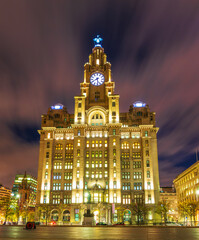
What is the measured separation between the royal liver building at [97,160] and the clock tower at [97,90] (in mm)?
546

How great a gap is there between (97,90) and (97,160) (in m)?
42.2

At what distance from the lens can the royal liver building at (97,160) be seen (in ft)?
383

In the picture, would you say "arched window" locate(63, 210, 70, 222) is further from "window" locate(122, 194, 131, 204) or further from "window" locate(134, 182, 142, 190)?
"window" locate(134, 182, 142, 190)

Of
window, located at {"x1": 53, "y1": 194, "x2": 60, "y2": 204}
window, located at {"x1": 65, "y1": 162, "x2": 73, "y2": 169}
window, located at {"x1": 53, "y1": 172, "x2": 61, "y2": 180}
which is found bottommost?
window, located at {"x1": 53, "y1": 194, "x2": 60, "y2": 204}

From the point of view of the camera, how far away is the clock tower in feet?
441

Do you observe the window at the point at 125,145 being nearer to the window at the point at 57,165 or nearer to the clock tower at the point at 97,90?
the clock tower at the point at 97,90

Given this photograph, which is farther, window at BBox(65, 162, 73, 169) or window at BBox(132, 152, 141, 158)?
window at BBox(65, 162, 73, 169)

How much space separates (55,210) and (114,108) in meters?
59.8

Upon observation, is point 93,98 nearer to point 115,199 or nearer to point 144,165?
point 144,165

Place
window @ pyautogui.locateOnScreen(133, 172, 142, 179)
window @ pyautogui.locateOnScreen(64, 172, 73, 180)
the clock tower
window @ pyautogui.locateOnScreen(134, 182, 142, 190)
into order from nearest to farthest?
window @ pyautogui.locateOnScreen(134, 182, 142, 190)
window @ pyautogui.locateOnScreen(133, 172, 142, 179)
window @ pyautogui.locateOnScreen(64, 172, 73, 180)
the clock tower

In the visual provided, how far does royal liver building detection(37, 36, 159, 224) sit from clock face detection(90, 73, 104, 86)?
4.15 m

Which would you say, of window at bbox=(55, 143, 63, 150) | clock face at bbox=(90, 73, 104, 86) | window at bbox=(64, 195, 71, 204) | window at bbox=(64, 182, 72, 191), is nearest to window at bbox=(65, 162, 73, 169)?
window at bbox=(64, 182, 72, 191)

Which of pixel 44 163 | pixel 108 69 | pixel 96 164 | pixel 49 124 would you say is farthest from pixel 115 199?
pixel 108 69

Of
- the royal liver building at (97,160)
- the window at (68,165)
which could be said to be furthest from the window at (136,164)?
the window at (68,165)
